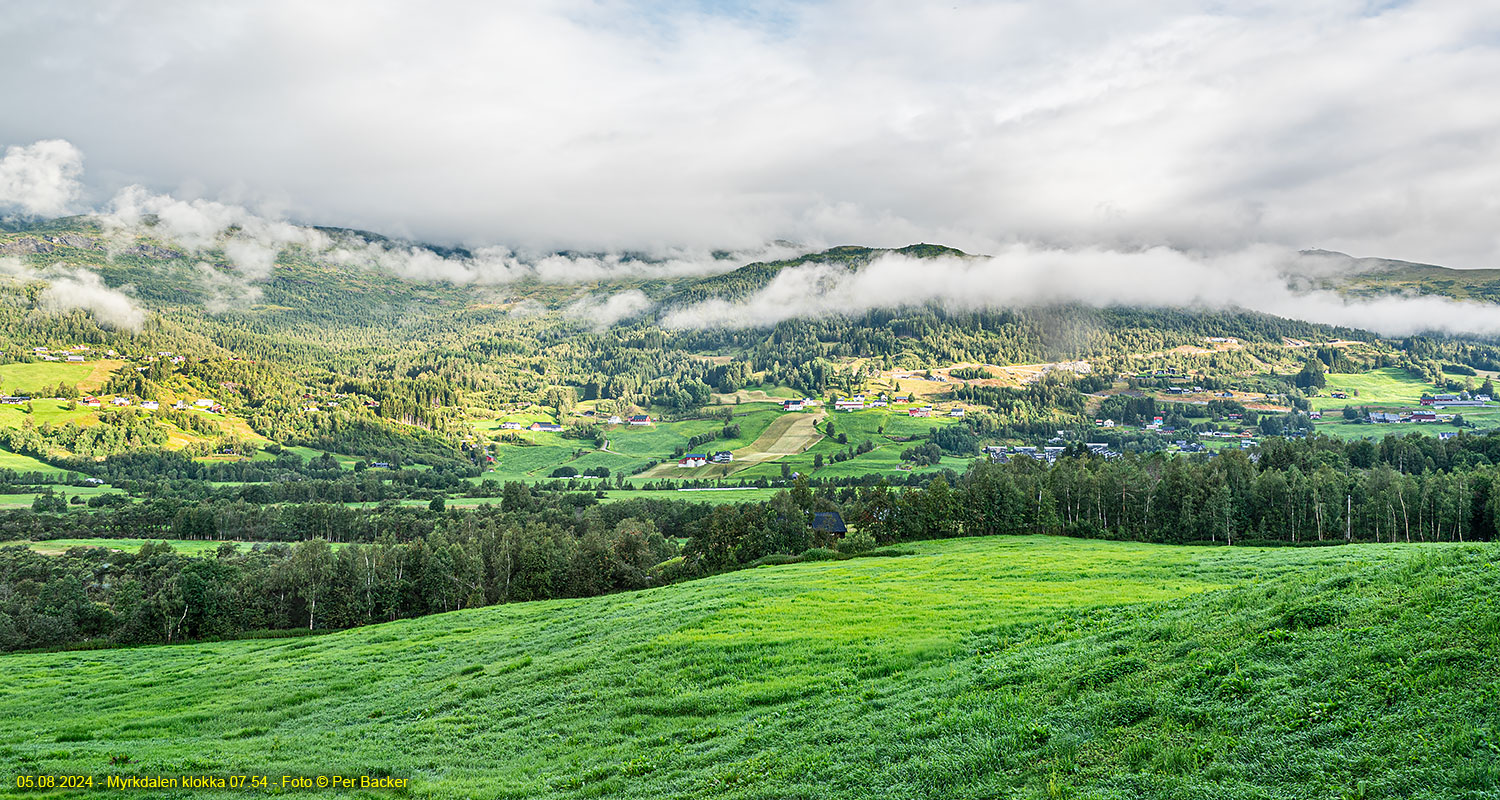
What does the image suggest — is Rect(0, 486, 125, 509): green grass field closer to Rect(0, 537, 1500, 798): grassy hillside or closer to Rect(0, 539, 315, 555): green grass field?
Rect(0, 539, 315, 555): green grass field

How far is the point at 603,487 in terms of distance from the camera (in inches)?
7594

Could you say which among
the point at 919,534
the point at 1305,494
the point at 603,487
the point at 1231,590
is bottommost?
the point at 603,487

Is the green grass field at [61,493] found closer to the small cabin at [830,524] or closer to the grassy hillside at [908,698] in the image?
the grassy hillside at [908,698]

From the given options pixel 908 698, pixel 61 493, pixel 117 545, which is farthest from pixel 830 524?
pixel 61 493

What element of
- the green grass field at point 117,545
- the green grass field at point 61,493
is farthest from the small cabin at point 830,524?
the green grass field at point 61,493

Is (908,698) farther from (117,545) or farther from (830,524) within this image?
(117,545)

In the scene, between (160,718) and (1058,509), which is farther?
(1058,509)

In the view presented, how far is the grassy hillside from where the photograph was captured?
1047 centimetres

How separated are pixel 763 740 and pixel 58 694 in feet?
139

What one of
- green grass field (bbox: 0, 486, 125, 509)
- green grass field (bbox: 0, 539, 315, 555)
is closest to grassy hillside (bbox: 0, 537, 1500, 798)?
green grass field (bbox: 0, 539, 315, 555)

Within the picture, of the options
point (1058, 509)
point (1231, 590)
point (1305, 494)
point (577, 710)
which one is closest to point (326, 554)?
point (577, 710)

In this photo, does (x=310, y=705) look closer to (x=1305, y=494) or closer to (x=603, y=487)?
(x=1305, y=494)

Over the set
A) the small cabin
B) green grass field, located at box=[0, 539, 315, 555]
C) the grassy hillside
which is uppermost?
the grassy hillside

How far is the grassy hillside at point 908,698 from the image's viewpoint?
1047cm
